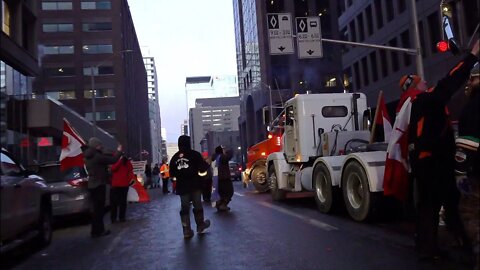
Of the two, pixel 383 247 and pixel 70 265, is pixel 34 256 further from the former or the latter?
pixel 383 247

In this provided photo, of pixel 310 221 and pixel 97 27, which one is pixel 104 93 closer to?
pixel 97 27

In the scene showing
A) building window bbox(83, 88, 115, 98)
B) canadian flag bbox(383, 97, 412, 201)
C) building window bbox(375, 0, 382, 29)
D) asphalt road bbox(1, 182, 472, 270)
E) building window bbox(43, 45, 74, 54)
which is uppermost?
building window bbox(43, 45, 74, 54)

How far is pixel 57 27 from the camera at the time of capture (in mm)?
76500

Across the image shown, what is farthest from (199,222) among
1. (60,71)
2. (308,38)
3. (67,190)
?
(60,71)

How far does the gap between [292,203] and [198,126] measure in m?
152

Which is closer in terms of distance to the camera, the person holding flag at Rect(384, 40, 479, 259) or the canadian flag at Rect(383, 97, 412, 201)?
the person holding flag at Rect(384, 40, 479, 259)

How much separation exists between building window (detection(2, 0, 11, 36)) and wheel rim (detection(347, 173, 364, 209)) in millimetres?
22761

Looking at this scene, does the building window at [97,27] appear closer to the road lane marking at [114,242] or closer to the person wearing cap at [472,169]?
the road lane marking at [114,242]

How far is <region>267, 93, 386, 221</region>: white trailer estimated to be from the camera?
930cm

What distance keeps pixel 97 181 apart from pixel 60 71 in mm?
71833

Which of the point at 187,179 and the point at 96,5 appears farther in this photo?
the point at 96,5

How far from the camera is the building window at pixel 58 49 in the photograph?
248ft

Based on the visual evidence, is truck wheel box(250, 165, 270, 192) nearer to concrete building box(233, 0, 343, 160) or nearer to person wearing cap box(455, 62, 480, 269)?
person wearing cap box(455, 62, 480, 269)

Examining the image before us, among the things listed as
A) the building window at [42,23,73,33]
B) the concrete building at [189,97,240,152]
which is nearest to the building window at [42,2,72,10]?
the building window at [42,23,73,33]
